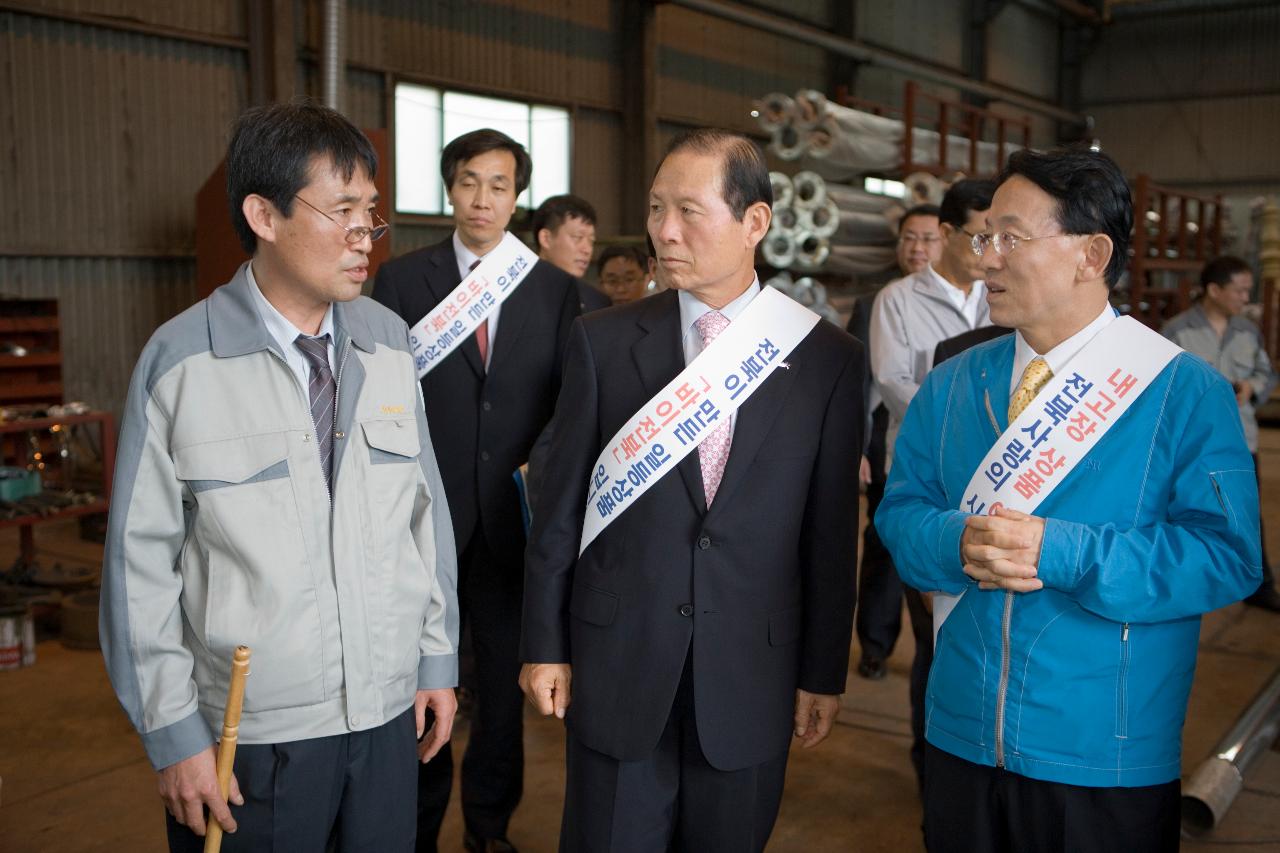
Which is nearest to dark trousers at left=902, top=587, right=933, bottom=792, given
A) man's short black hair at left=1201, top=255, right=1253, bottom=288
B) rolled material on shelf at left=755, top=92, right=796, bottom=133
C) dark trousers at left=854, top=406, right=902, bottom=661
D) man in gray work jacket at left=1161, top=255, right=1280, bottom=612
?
dark trousers at left=854, top=406, right=902, bottom=661

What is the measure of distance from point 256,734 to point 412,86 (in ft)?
27.7

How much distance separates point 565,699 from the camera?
1.89 metres

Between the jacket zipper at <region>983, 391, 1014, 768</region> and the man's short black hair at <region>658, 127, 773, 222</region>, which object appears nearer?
the jacket zipper at <region>983, 391, 1014, 768</region>

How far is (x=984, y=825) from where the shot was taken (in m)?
1.67

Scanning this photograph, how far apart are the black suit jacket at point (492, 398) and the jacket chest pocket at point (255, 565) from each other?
3.39 feet

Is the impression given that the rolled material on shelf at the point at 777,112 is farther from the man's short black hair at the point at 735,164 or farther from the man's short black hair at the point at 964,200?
the man's short black hair at the point at 735,164

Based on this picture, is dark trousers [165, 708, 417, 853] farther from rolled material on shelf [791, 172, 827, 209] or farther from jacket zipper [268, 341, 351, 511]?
rolled material on shelf [791, 172, 827, 209]

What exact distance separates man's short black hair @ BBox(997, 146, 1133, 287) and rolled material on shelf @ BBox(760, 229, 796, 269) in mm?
6251

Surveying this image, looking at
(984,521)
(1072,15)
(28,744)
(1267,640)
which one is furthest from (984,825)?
(1072,15)

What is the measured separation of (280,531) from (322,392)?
0.74 ft

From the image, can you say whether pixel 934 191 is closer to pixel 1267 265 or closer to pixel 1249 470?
pixel 1267 265

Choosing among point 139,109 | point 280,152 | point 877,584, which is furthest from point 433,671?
Result: point 139,109

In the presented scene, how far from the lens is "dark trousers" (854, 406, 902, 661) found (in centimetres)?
369

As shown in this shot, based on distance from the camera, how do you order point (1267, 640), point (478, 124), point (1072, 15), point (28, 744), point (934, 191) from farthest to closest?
1. point (1072, 15)
2. point (478, 124)
3. point (934, 191)
4. point (1267, 640)
5. point (28, 744)
